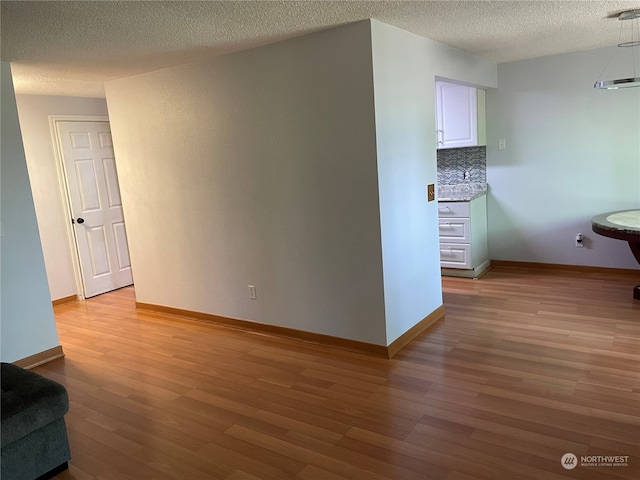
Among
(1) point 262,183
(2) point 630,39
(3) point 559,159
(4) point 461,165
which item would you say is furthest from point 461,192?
(1) point 262,183

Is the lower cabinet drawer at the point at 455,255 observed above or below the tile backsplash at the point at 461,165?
below

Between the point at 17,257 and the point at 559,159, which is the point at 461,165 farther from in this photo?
the point at 17,257

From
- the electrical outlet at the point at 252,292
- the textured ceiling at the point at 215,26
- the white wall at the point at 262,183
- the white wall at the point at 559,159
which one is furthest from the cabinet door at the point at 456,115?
the electrical outlet at the point at 252,292

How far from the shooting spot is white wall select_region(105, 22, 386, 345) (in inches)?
127

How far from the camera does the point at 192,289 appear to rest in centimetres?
439

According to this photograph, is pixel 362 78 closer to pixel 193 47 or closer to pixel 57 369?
pixel 193 47

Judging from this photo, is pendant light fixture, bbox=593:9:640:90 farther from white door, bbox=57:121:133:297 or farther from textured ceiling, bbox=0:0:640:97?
white door, bbox=57:121:133:297

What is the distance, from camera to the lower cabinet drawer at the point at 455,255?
508 cm

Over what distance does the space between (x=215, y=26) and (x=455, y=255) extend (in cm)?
340

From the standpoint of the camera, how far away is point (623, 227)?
385 centimetres

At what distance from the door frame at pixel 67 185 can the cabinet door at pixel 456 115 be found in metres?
3.89

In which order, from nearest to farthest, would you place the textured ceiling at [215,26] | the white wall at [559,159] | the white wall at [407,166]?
the textured ceiling at [215,26] < the white wall at [407,166] < the white wall at [559,159]

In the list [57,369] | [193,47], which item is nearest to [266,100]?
[193,47]

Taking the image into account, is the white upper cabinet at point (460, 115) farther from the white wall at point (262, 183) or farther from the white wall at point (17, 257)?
the white wall at point (17, 257)
